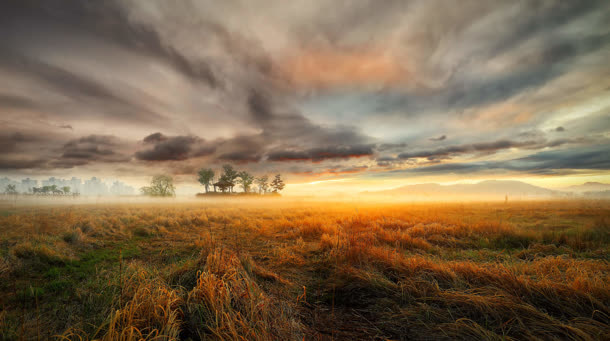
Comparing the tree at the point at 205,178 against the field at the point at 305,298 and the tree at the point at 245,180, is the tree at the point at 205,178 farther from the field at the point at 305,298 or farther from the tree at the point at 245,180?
the field at the point at 305,298

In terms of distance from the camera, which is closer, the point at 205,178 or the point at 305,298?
the point at 305,298

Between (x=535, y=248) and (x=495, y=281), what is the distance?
222 inches

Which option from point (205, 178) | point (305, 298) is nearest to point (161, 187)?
point (205, 178)

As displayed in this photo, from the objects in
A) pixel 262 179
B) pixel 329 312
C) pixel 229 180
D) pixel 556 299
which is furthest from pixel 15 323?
pixel 262 179

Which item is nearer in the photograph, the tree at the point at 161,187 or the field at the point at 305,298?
the field at the point at 305,298

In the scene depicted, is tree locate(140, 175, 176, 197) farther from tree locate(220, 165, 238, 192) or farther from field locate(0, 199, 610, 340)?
field locate(0, 199, 610, 340)

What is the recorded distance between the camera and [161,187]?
67.6m

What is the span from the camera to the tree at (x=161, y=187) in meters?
66.8

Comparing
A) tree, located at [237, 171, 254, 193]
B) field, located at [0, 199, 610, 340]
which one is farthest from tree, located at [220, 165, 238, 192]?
field, located at [0, 199, 610, 340]

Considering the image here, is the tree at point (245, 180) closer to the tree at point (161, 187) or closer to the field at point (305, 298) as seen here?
the tree at point (161, 187)

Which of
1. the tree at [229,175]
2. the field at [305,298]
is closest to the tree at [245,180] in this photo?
the tree at [229,175]

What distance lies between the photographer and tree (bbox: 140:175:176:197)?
2630 inches

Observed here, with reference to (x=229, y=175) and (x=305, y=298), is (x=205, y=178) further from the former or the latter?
(x=305, y=298)

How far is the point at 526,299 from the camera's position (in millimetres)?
3102
